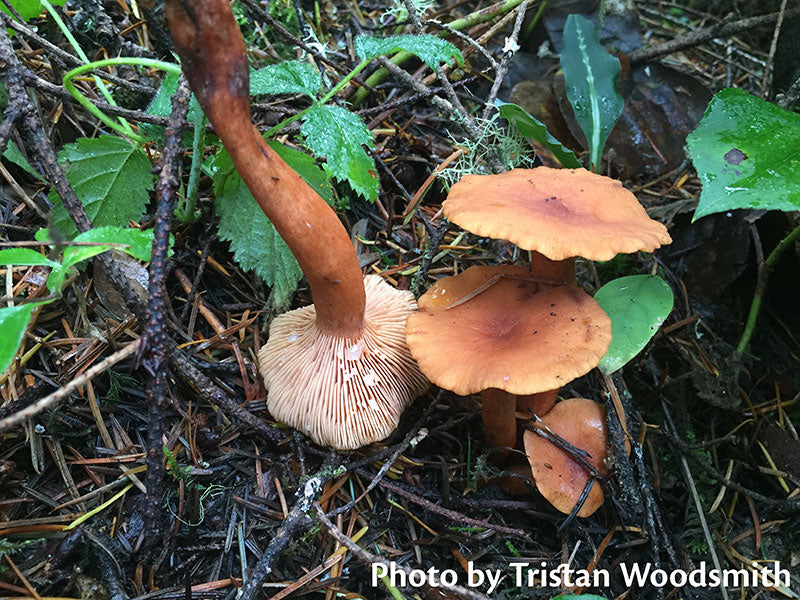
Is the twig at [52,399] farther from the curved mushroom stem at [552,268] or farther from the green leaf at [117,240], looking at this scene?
the curved mushroom stem at [552,268]

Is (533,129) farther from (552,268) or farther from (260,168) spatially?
(260,168)

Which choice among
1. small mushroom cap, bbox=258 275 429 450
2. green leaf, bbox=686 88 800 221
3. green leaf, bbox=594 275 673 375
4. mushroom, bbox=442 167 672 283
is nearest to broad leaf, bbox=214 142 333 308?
small mushroom cap, bbox=258 275 429 450

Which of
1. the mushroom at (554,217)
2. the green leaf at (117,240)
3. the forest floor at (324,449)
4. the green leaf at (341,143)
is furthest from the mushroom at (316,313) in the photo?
the mushroom at (554,217)

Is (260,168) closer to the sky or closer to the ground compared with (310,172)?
closer to the sky

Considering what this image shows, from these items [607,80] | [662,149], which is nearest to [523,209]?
[607,80]

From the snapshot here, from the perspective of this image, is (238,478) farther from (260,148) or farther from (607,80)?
(607,80)

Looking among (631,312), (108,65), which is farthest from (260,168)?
(631,312)
